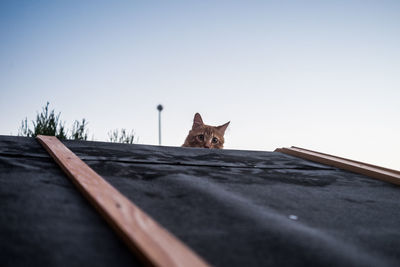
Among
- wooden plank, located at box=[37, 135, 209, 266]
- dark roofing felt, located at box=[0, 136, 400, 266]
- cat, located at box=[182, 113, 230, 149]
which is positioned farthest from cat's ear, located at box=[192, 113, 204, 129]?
wooden plank, located at box=[37, 135, 209, 266]

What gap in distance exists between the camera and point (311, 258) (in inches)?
34.8

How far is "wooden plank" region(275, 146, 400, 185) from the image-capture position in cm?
224

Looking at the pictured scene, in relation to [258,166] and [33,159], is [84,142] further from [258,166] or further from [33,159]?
[258,166]

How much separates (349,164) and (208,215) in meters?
2.01

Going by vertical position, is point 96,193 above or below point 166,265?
above

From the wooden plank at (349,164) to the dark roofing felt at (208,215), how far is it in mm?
147

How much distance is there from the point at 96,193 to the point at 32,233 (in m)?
0.30

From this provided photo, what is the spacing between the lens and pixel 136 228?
885 mm

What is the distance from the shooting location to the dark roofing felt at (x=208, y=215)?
848 millimetres

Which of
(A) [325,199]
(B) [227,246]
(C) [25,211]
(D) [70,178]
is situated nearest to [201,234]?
(B) [227,246]

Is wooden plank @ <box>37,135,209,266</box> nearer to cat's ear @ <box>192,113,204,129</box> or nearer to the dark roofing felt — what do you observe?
the dark roofing felt

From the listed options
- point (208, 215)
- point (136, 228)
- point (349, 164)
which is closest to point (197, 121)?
point (349, 164)

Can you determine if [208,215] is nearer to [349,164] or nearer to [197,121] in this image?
[349,164]

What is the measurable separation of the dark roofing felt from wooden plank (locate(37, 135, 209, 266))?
5 cm
